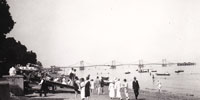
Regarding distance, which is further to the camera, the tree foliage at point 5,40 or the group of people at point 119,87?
the tree foliage at point 5,40

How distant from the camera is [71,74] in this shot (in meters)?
28.2

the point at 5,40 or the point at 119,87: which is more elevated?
the point at 5,40

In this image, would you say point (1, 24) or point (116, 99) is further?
point (1, 24)

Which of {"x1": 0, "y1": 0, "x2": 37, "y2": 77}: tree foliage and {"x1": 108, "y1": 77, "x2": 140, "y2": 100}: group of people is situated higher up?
{"x1": 0, "y1": 0, "x2": 37, "y2": 77}: tree foliage

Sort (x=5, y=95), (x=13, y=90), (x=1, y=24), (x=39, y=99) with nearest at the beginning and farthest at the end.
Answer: (x=5, y=95) → (x=39, y=99) → (x=13, y=90) → (x=1, y=24)

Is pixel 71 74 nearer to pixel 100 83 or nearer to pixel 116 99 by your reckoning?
pixel 100 83

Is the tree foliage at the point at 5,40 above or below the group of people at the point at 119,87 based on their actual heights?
above

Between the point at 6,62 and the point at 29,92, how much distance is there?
2047 cm

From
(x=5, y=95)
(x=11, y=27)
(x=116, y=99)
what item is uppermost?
(x=11, y=27)

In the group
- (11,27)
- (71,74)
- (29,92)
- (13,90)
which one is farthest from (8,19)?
(13,90)

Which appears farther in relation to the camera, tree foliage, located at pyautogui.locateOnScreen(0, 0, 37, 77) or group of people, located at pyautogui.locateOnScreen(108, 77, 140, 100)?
tree foliage, located at pyautogui.locateOnScreen(0, 0, 37, 77)

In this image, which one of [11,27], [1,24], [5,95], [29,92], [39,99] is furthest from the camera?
[11,27]

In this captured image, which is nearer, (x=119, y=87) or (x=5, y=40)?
(x=119, y=87)

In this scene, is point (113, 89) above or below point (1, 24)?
below
